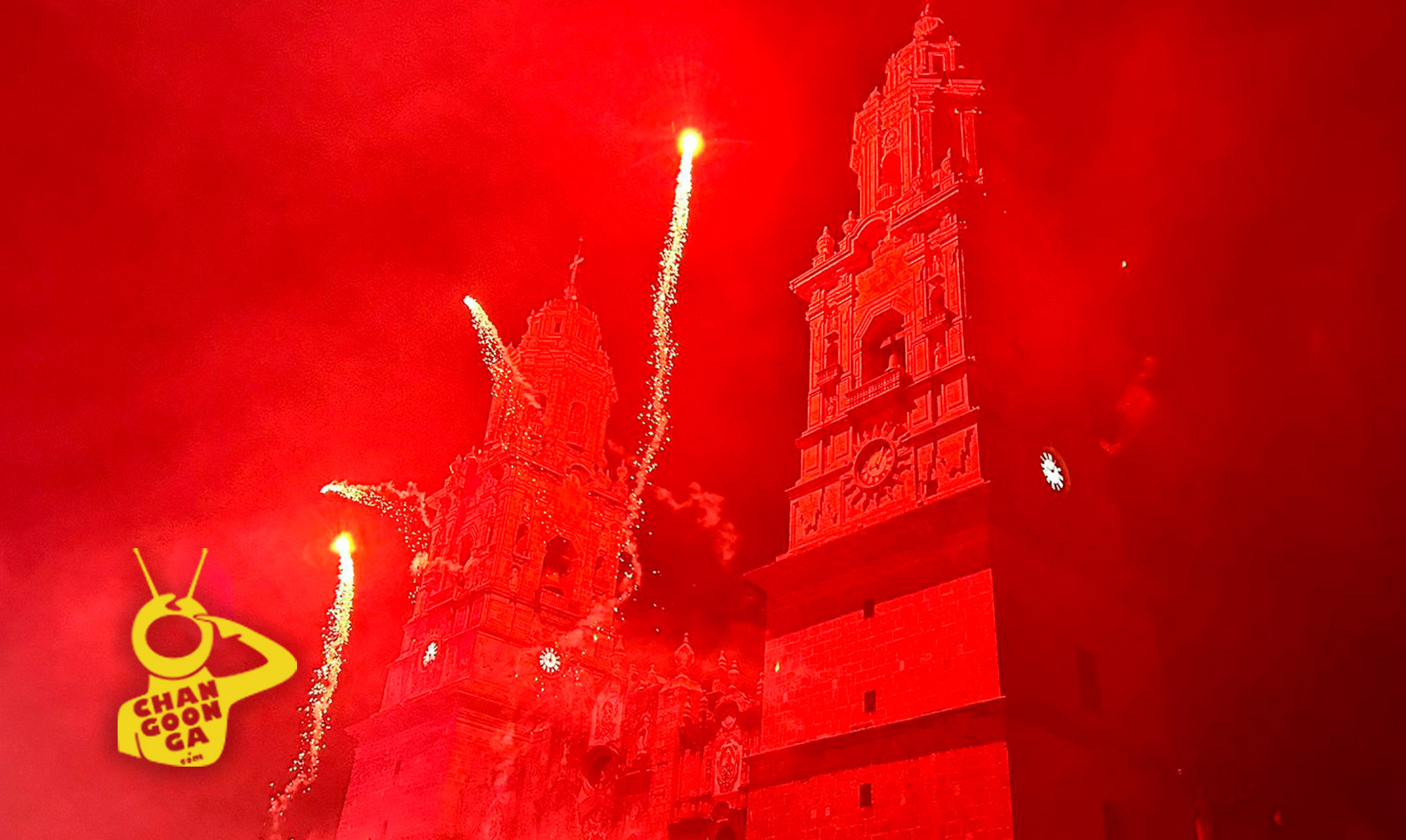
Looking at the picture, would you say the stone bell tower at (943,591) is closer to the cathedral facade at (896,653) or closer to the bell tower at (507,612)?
the cathedral facade at (896,653)

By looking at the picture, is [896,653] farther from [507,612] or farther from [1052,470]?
[507,612]

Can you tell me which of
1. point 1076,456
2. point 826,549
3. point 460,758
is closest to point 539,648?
point 460,758

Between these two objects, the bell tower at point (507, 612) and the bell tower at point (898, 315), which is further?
the bell tower at point (507, 612)

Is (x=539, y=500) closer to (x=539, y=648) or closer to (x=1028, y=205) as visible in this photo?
(x=539, y=648)

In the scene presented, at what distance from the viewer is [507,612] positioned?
42.7 m

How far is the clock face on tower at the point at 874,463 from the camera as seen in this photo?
1005 inches

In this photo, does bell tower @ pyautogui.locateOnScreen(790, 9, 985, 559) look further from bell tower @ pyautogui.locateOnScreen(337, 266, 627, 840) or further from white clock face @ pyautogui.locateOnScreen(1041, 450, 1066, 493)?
bell tower @ pyautogui.locateOnScreen(337, 266, 627, 840)

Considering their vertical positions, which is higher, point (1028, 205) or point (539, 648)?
point (1028, 205)

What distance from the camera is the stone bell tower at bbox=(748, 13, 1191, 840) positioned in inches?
820

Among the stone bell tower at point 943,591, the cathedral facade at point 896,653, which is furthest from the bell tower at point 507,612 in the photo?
the stone bell tower at point 943,591

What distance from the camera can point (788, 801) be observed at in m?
23.2

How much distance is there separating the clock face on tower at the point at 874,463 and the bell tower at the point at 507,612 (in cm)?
1496

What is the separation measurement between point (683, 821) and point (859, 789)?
916 centimetres

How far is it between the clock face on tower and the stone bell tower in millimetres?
44
